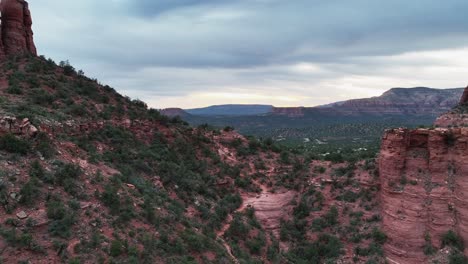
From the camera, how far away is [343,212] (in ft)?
85.2

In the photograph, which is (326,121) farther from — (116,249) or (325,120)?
(116,249)

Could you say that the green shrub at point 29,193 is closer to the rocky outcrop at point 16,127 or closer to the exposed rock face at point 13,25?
the rocky outcrop at point 16,127

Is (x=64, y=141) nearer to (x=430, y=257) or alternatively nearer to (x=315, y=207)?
(x=315, y=207)

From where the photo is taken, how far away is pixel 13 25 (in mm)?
31609

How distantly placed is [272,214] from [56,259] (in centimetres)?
1739

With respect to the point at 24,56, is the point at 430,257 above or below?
below

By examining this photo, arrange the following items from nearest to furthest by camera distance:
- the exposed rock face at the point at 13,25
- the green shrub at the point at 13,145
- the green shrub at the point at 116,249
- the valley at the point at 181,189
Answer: the green shrub at the point at 116,249 → the valley at the point at 181,189 → the green shrub at the point at 13,145 → the exposed rock face at the point at 13,25

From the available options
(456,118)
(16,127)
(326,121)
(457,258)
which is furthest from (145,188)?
(326,121)

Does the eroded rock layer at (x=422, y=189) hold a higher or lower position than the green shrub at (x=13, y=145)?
lower

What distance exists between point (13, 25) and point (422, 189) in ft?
112

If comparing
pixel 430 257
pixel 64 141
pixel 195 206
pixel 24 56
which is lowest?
pixel 430 257

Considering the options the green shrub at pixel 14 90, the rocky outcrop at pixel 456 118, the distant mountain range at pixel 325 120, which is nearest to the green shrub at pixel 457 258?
the rocky outcrop at pixel 456 118

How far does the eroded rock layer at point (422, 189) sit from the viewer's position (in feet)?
70.4

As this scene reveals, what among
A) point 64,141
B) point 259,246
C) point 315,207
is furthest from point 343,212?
point 64,141
